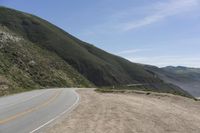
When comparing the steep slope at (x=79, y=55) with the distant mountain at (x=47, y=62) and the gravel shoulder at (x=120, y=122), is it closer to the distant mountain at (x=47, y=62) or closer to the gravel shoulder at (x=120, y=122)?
the distant mountain at (x=47, y=62)

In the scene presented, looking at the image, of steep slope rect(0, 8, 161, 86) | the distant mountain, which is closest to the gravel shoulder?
the distant mountain

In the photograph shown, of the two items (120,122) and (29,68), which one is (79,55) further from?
(120,122)

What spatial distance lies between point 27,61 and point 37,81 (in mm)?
10156

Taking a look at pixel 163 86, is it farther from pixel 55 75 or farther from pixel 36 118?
pixel 36 118

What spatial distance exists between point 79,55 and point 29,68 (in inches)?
2035

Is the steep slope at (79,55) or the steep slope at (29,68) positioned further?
the steep slope at (79,55)

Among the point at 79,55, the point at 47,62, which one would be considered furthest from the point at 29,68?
the point at 79,55

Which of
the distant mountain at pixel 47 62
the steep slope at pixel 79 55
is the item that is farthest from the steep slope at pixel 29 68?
the steep slope at pixel 79 55

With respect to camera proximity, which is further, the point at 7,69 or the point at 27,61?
the point at 27,61

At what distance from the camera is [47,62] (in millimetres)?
105562

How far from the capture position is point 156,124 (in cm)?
1892

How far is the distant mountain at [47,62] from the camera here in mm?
84938

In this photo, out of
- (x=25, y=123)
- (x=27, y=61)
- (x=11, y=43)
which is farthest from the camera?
(x=11, y=43)

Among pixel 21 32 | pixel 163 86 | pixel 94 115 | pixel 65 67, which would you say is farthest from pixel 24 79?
pixel 163 86
